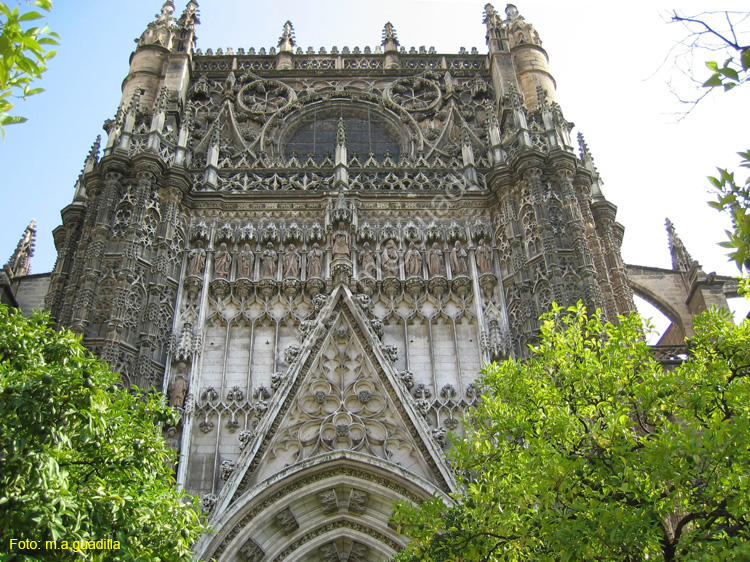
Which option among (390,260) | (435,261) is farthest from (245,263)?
(435,261)

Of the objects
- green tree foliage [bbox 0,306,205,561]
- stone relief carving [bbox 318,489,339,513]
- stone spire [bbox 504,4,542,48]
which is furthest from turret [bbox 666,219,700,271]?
green tree foliage [bbox 0,306,205,561]

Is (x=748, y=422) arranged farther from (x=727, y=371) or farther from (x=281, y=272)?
(x=281, y=272)

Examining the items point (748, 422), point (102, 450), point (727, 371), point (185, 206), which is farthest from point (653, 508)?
point (185, 206)

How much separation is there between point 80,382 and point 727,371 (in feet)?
23.7

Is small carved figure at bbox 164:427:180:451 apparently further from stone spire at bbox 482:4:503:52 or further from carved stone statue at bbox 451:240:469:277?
stone spire at bbox 482:4:503:52

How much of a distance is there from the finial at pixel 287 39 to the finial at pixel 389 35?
2.81 meters

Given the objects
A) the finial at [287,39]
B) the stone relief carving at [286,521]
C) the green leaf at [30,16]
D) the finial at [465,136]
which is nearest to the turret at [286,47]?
the finial at [287,39]

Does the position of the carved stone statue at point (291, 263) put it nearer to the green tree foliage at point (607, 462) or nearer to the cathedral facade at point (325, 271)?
the cathedral facade at point (325, 271)

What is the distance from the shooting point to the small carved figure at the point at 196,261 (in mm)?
16953

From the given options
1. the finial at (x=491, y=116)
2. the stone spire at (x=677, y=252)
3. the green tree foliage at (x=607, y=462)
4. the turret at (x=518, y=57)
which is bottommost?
the green tree foliage at (x=607, y=462)

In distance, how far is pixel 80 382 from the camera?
8.16m

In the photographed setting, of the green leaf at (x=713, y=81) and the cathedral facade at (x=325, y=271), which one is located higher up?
the cathedral facade at (x=325, y=271)

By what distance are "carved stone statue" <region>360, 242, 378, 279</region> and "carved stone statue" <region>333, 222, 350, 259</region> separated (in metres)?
0.46

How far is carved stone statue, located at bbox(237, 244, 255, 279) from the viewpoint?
17.0 m
